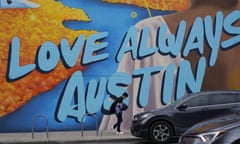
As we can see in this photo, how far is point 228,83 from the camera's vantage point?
21875mm

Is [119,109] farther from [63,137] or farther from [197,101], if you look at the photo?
[197,101]

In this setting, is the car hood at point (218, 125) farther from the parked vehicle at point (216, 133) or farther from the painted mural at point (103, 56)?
the painted mural at point (103, 56)

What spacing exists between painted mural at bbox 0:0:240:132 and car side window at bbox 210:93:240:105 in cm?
512

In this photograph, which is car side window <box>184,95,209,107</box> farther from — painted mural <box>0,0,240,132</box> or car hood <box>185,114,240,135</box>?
car hood <box>185,114,240,135</box>

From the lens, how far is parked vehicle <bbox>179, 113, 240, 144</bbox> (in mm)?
7998

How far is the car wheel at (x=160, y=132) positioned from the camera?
52.6ft

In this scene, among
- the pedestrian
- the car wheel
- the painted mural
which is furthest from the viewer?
the painted mural

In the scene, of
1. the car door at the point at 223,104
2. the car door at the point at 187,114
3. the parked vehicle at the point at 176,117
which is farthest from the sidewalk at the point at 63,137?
the car door at the point at 223,104

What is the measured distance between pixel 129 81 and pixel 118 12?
2792 mm

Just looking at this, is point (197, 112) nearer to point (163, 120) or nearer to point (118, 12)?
point (163, 120)

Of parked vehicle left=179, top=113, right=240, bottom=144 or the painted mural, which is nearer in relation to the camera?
parked vehicle left=179, top=113, right=240, bottom=144

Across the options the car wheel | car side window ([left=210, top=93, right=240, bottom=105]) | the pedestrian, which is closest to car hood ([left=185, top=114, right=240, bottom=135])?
the car wheel

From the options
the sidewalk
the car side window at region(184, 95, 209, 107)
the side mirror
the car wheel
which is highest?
the car side window at region(184, 95, 209, 107)

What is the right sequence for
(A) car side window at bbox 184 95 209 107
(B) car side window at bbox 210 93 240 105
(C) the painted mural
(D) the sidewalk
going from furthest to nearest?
1. (C) the painted mural
2. (D) the sidewalk
3. (B) car side window at bbox 210 93 240 105
4. (A) car side window at bbox 184 95 209 107
